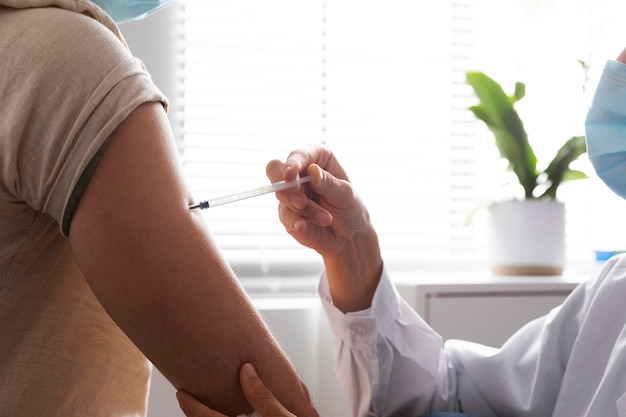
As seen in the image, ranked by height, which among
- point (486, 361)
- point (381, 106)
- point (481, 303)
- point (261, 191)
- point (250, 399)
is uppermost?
point (261, 191)

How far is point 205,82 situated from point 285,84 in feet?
0.80

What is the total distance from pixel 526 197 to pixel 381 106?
0.56 metres

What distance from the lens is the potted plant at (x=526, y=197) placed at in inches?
86.0

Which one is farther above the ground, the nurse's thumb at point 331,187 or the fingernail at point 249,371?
the nurse's thumb at point 331,187

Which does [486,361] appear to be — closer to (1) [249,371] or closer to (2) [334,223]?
(2) [334,223]

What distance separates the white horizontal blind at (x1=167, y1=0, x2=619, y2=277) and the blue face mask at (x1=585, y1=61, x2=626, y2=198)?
1.14 metres

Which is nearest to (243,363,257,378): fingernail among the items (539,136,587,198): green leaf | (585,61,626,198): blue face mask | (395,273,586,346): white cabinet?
(585,61,626,198): blue face mask

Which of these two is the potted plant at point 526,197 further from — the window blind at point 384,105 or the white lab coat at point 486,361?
the white lab coat at point 486,361

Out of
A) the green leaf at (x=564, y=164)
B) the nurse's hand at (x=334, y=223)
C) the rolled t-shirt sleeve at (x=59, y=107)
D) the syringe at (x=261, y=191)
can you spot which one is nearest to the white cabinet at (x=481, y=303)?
the green leaf at (x=564, y=164)

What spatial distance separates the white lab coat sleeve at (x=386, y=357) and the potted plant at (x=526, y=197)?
0.93 metres

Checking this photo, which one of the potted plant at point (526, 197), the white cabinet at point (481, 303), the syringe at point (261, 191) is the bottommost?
the white cabinet at point (481, 303)

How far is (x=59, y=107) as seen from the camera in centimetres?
66

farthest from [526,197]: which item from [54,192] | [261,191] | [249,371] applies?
[54,192]

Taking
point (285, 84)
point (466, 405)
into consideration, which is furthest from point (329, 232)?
point (285, 84)
